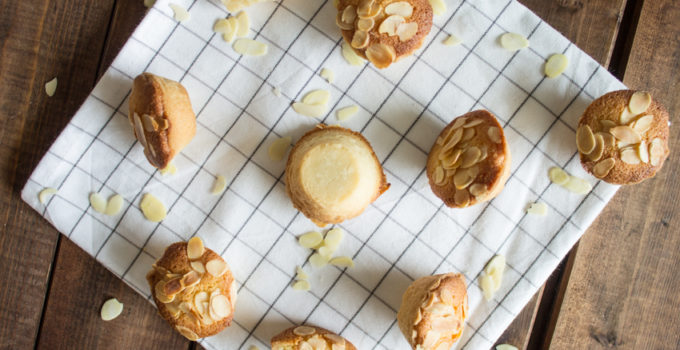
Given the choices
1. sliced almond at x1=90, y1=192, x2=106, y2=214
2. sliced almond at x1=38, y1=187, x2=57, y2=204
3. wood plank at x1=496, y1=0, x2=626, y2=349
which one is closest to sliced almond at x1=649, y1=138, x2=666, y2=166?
wood plank at x1=496, y1=0, x2=626, y2=349

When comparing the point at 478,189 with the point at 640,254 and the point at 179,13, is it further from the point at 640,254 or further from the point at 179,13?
the point at 179,13

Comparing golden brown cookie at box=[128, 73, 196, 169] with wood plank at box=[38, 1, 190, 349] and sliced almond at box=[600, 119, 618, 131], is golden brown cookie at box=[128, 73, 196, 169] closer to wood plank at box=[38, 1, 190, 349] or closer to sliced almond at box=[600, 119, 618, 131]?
wood plank at box=[38, 1, 190, 349]

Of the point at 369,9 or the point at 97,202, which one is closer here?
the point at 369,9

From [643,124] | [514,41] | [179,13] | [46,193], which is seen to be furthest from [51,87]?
[643,124]

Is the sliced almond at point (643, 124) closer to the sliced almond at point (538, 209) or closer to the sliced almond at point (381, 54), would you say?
the sliced almond at point (538, 209)

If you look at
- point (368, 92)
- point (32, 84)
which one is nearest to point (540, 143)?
point (368, 92)
